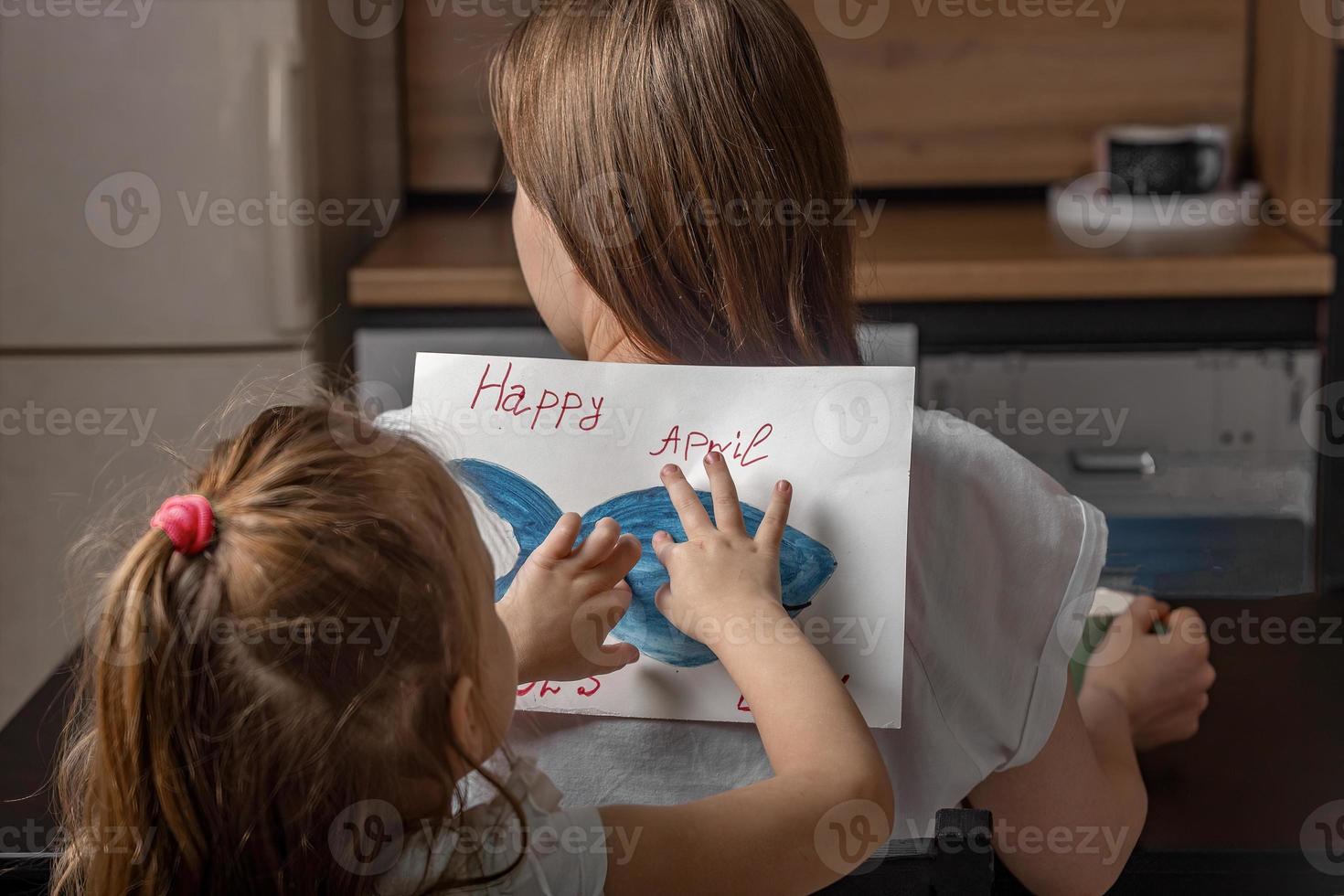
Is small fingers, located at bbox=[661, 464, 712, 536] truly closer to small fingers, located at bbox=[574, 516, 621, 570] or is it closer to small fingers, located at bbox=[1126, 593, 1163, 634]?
small fingers, located at bbox=[574, 516, 621, 570]

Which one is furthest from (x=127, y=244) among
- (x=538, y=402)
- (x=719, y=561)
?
(x=719, y=561)

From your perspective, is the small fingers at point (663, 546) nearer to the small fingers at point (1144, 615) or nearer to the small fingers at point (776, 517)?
the small fingers at point (776, 517)

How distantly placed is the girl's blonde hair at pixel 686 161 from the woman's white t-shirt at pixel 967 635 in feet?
0.37

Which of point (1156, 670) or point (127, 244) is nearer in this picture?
point (1156, 670)

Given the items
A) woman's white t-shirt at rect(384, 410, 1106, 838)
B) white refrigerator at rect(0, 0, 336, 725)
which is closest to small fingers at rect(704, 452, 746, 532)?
woman's white t-shirt at rect(384, 410, 1106, 838)

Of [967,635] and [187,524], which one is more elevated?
[187,524]

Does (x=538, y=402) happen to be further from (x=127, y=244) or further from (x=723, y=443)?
(x=127, y=244)

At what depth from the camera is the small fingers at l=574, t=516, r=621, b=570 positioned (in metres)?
0.69

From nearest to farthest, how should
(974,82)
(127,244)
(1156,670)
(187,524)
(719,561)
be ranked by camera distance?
1. (187,524)
2. (719,561)
3. (1156,670)
4. (127,244)
5. (974,82)

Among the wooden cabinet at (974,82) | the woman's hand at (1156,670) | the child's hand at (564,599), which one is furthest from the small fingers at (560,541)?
the wooden cabinet at (974,82)

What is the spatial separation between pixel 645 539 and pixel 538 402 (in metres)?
0.09

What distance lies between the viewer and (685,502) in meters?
0.70

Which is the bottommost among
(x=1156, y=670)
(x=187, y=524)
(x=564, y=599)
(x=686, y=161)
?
(x=1156, y=670)

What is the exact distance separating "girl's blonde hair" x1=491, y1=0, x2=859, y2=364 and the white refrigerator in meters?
1.15
